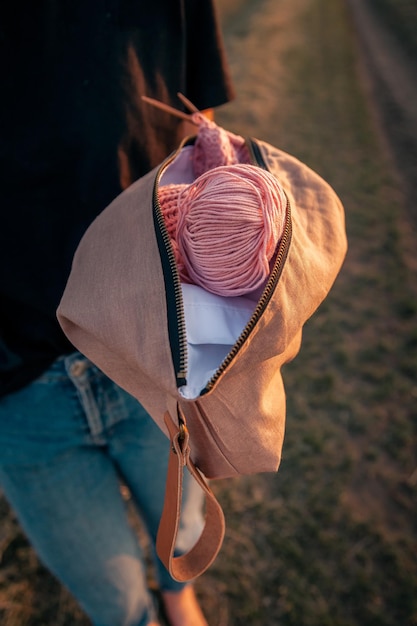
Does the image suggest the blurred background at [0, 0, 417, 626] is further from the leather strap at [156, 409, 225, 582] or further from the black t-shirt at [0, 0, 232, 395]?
the black t-shirt at [0, 0, 232, 395]

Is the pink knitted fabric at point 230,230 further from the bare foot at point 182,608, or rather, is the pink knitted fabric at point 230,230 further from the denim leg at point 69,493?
the bare foot at point 182,608

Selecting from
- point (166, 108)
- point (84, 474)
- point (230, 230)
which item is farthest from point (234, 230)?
point (84, 474)

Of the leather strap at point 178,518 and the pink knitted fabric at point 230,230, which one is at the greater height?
the pink knitted fabric at point 230,230

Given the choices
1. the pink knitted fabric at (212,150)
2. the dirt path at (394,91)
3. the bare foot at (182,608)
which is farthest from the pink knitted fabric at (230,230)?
the dirt path at (394,91)

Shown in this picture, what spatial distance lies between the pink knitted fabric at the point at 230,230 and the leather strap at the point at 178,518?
8.1 inches

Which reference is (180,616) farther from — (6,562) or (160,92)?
(160,92)

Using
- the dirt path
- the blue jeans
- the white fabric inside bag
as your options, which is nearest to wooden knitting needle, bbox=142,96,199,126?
the white fabric inside bag

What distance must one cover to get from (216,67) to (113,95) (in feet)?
0.88

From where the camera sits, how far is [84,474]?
41.2 inches

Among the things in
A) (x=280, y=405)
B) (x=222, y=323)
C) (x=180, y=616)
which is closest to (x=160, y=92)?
(x=222, y=323)

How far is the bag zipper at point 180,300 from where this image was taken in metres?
0.61

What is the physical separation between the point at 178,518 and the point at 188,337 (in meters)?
0.30

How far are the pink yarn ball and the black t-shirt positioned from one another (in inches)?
11.8

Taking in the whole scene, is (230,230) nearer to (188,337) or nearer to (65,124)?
(188,337)
